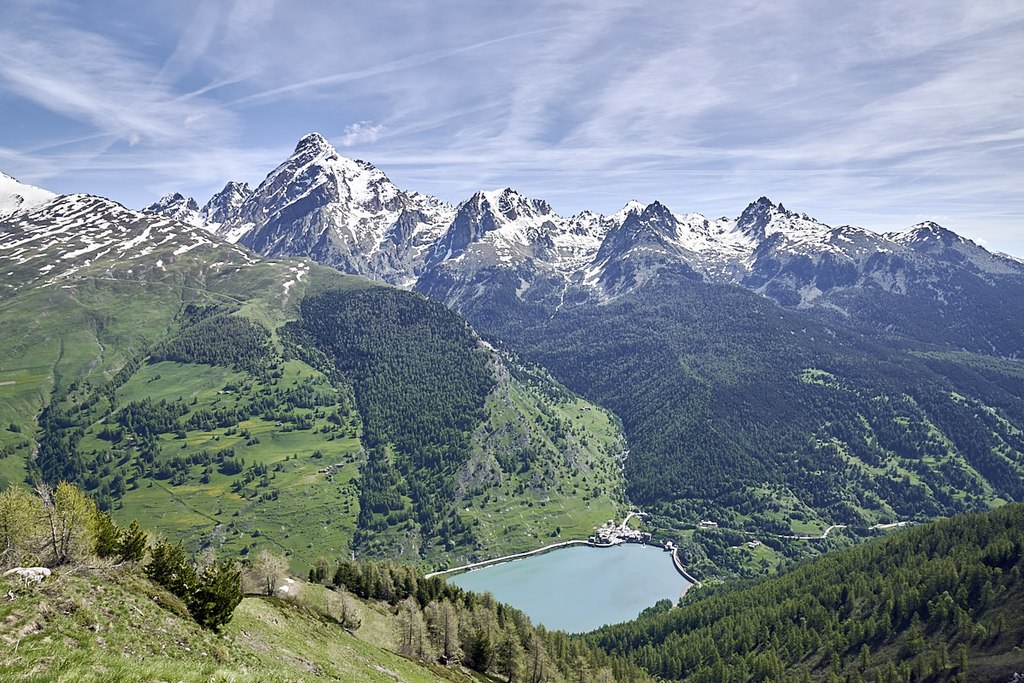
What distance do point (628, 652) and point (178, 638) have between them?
141558 millimetres

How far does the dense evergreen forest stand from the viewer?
115812mm

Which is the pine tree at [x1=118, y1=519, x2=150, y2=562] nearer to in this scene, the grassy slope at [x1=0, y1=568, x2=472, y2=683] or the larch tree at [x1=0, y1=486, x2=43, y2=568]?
the grassy slope at [x1=0, y1=568, x2=472, y2=683]

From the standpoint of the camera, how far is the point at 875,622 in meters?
134

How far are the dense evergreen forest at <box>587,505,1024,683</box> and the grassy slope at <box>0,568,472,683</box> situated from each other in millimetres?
105810

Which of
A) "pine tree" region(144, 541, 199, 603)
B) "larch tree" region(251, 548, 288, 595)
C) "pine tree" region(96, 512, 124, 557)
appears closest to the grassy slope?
"pine tree" region(144, 541, 199, 603)

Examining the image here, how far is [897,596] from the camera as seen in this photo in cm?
13912

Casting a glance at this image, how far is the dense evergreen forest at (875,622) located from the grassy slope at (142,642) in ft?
347

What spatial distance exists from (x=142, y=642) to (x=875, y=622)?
6099 inches

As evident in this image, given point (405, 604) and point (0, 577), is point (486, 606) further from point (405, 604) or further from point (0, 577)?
point (0, 577)

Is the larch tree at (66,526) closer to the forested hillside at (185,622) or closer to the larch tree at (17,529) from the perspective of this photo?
the forested hillside at (185,622)

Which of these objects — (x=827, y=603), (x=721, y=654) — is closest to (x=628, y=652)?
(x=721, y=654)

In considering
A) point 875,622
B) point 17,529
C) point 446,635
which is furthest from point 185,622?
point 875,622

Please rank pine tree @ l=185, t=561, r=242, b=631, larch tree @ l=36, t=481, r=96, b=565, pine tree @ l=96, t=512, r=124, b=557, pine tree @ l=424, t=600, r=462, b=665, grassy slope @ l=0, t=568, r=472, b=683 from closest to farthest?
1. grassy slope @ l=0, t=568, r=472, b=683
2. pine tree @ l=185, t=561, r=242, b=631
3. larch tree @ l=36, t=481, r=96, b=565
4. pine tree @ l=96, t=512, r=124, b=557
5. pine tree @ l=424, t=600, r=462, b=665

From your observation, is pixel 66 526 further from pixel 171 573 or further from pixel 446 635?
pixel 446 635
